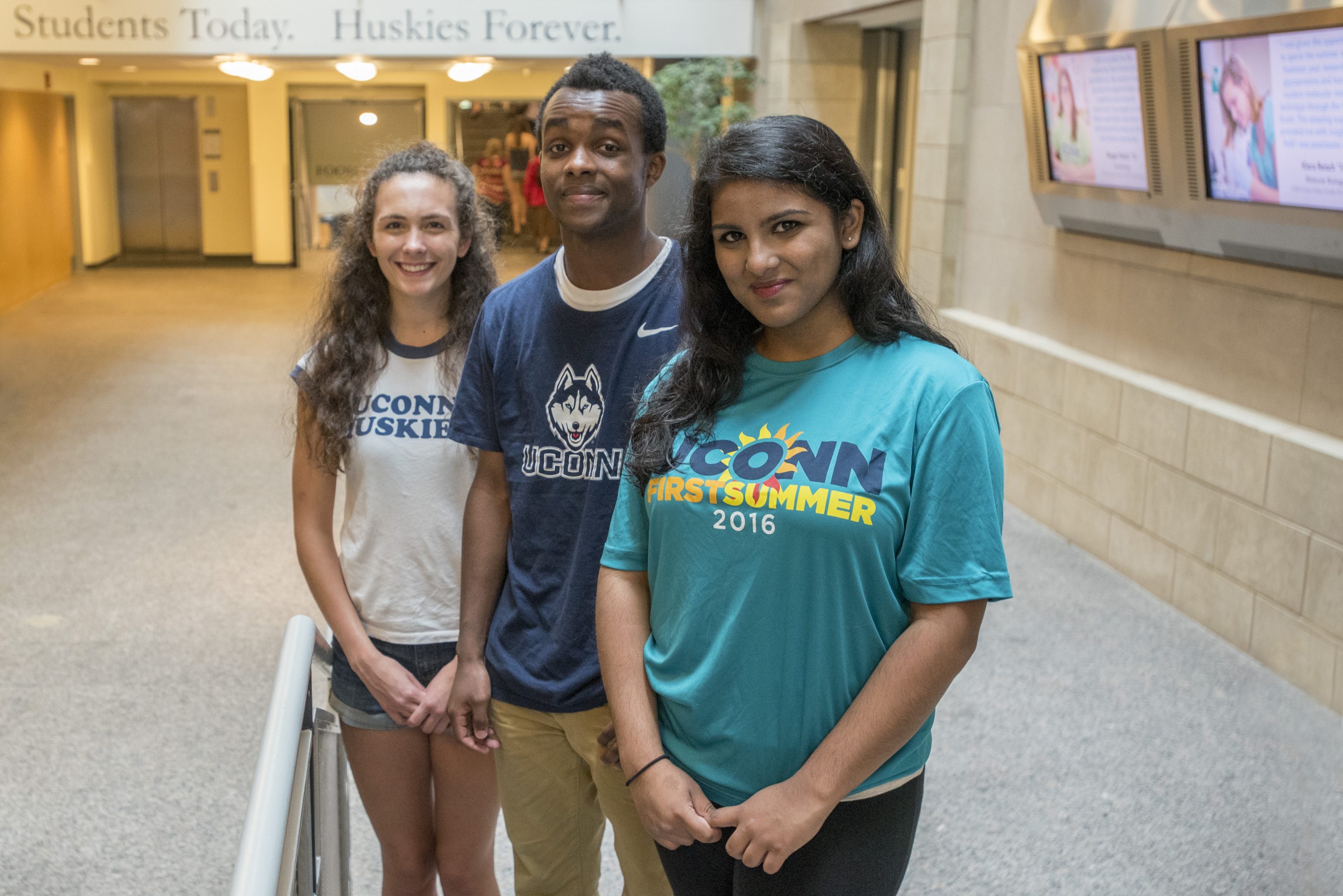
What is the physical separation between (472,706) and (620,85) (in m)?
0.98

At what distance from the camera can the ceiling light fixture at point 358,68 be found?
10.4 meters

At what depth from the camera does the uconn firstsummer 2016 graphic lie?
2.11 m

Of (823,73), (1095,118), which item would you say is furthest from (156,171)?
(1095,118)

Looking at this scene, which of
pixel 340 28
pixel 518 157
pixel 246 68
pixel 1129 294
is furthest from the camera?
pixel 518 157

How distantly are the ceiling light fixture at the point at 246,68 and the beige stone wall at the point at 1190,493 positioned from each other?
6.75m

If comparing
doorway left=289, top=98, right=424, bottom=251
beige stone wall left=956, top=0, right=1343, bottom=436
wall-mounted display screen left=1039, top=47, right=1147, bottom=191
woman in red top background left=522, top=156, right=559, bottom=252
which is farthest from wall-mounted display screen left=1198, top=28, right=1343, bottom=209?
doorway left=289, top=98, right=424, bottom=251

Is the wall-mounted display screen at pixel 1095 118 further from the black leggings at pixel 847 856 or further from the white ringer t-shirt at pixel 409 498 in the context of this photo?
the black leggings at pixel 847 856

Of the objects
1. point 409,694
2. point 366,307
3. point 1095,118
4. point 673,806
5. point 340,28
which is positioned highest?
point 340,28

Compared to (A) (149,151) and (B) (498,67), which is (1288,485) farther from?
(A) (149,151)

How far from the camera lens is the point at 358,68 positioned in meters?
10.6

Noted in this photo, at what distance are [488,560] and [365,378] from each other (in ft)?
1.35

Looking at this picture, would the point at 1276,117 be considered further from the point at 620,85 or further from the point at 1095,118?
the point at 620,85

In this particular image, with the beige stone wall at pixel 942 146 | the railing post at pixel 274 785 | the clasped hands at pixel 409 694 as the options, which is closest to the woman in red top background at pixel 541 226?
the beige stone wall at pixel 942 146

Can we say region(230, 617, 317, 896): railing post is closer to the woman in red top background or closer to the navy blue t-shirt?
the navy blue t-shirt
